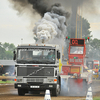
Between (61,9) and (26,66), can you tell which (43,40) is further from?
(26,66)

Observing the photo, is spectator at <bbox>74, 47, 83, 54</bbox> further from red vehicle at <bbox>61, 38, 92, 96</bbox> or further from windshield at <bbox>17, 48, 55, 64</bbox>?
windshield at <bbox>17, 48, 55, 64</bbox>

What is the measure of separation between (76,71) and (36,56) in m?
11.5

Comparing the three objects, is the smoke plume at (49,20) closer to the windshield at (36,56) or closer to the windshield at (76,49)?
the windshield at (76,49)

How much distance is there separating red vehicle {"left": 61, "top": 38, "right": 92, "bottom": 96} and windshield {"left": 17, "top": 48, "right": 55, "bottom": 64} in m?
5.41

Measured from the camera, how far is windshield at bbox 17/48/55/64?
16000mm

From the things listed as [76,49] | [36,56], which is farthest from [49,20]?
[36,56]

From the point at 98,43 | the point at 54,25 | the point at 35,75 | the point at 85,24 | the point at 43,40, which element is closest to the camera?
the point at 35,75

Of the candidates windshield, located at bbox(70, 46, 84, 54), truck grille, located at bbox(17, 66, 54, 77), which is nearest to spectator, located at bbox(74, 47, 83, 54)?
windshield, located at bbox(70, 46, 84, 54)

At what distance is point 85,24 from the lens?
104875 mm

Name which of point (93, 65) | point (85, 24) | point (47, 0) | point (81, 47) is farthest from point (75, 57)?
point (85, 24)

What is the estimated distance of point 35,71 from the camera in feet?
52.0

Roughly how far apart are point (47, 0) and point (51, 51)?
1260 inches

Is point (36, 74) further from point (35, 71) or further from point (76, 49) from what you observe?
point (76, 49)

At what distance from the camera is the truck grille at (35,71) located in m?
15.8
